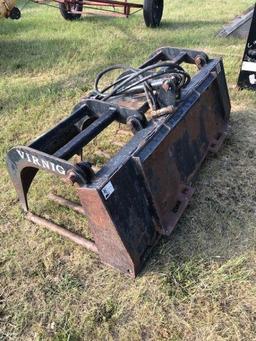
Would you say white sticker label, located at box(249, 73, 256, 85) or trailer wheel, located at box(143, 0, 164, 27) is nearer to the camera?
white sticker label, located at box(249, 73, 256, 85)

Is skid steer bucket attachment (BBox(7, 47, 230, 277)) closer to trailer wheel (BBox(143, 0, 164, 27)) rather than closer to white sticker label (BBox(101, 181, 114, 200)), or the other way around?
white sticker label (BBox(101, 181, 114, 200))

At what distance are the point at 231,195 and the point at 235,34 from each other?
4.41m

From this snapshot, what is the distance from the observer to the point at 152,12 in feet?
23.4

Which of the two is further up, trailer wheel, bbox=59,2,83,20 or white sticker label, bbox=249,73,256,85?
trailer wheel, bbox=59,2,83,20

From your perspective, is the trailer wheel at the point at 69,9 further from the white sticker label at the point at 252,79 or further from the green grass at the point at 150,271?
the white sticker label at the point at 252,79

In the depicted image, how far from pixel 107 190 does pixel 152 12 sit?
585 centimetres

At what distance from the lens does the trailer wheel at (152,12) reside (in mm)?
7016

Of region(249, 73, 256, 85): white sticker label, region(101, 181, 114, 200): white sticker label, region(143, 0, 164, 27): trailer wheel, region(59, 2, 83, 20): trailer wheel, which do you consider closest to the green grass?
region(249, 73, 256, 85): white sticker label

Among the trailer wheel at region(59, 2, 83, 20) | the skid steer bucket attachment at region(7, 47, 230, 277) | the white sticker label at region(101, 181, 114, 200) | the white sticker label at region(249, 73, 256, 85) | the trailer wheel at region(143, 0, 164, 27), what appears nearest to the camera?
the white sticker label at region(101, 181, 114, 200)

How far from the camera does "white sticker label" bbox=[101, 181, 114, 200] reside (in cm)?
216

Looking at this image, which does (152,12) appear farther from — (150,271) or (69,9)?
(150,271)

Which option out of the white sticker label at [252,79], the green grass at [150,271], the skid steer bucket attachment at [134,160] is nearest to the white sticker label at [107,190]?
the skid steer bucket attachment at [134,160]

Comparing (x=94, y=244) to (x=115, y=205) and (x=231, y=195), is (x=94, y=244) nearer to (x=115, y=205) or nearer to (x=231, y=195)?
(x=115, y=205)

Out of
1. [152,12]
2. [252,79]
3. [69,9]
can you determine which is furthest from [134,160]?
[69,9]
